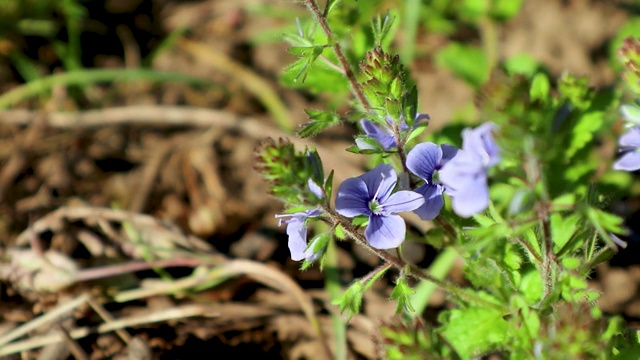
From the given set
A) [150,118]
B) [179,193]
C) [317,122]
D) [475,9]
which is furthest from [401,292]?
[150,118]

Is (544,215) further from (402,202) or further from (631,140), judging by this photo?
(631,140)

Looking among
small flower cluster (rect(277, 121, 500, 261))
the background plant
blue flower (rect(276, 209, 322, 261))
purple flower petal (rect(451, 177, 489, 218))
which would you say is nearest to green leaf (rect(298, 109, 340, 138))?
the background plant

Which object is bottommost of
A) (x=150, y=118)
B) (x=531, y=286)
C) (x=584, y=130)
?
(x=150, y=118)

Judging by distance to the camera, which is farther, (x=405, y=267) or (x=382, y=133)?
(x=382, y=133)

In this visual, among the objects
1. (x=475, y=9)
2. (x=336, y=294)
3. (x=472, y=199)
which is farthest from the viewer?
(x=475, y=9)

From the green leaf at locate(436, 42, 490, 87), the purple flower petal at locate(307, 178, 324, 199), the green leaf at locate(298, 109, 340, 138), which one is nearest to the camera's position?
the purple flower petal at locate(307, 178, 324, 199)

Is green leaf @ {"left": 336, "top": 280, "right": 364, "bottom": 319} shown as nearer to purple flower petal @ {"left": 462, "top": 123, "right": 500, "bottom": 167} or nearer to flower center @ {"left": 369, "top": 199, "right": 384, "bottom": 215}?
flower center @ {"left": 369, "top": 199, "right": 384, "bottom": 215}
